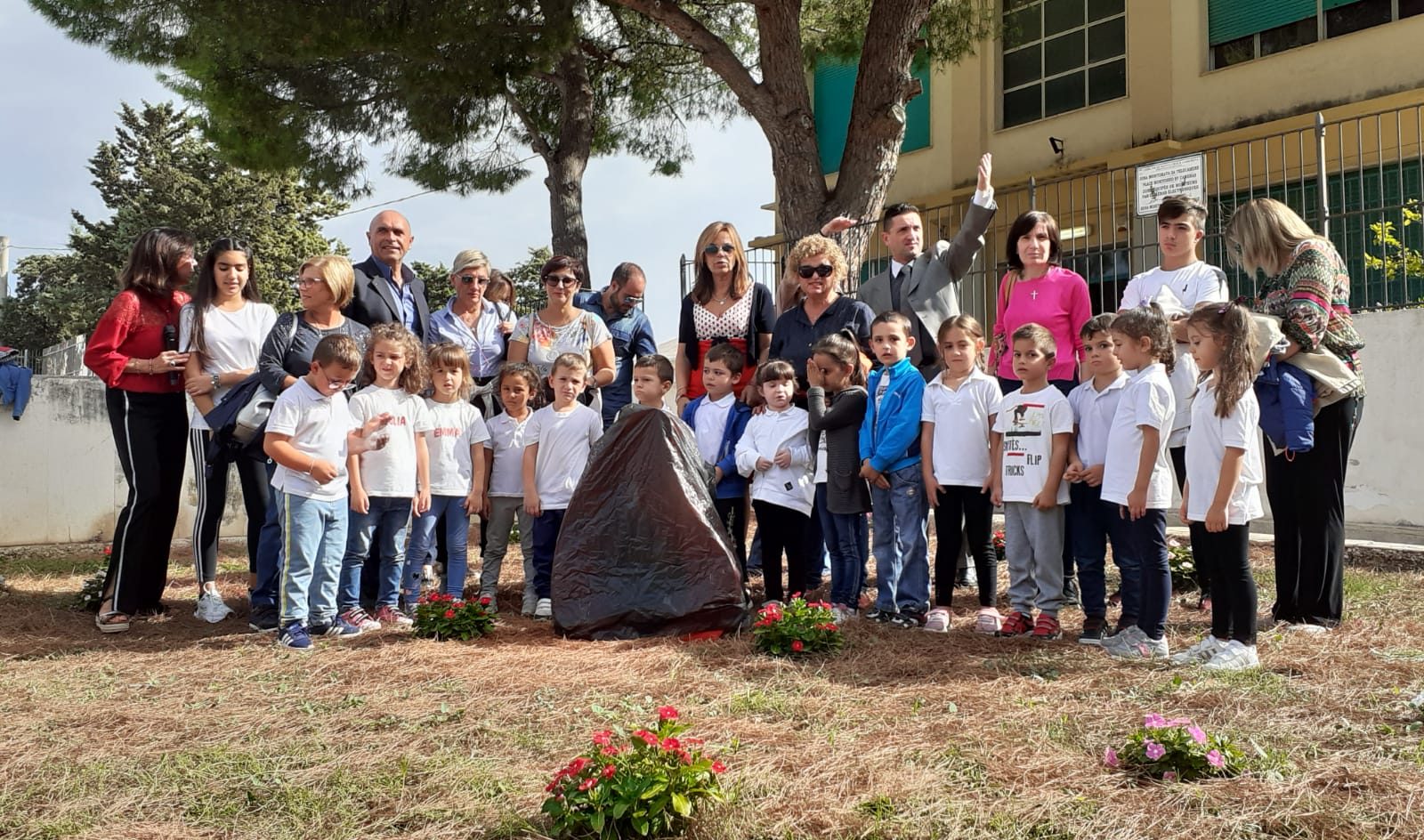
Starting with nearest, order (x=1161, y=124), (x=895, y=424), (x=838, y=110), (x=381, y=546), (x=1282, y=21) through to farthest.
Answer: (x=895, y=424), (x=381, y=546), (x=1282, y=21), (x=1161, y=124), (x=838, y=110)

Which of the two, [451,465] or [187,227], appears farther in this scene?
[187,227]

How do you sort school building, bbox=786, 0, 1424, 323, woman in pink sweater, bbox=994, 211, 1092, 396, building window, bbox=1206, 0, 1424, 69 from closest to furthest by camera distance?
woman in pink sweater, bbox=994, 211, 1092, 396 → school building, bbox=786, 0, 1424, 323 → building window, bbox=1206, 0, 1424, 69

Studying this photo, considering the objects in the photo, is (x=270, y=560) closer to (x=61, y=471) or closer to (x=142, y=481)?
(x=142, y=481)

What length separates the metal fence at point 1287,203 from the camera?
362 inches

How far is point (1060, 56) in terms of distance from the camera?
51.2 ft

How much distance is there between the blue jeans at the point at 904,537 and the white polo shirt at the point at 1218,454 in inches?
47.9

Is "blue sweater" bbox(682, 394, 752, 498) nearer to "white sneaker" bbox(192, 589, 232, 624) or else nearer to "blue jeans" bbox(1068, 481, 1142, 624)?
"blue jeans" bbox(1068, 481, 1142, 624)

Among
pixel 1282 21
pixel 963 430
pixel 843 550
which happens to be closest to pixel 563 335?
pixel 843 550

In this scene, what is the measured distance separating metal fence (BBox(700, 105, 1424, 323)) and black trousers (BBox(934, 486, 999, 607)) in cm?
469

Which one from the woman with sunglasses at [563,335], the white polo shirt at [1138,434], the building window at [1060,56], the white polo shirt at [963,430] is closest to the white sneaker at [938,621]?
the white polo shirt at [963,430]

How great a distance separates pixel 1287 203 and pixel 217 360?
389 inches

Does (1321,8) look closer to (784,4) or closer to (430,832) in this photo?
(784,4)

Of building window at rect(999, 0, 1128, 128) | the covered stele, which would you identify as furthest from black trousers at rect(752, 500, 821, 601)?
building window at rect(999, 0, 1128, 128)

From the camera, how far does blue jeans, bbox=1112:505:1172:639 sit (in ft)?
14.4
